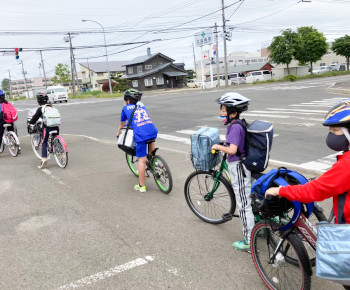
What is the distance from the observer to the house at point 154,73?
59094mm

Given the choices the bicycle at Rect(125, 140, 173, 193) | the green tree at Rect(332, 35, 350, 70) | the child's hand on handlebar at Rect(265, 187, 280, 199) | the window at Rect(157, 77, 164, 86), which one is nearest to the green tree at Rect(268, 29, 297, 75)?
the green tree at Rect(332, 35, 350, 70)

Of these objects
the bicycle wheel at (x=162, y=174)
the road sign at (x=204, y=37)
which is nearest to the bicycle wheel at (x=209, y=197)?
the bicycle wheel at (x=162, y=174)

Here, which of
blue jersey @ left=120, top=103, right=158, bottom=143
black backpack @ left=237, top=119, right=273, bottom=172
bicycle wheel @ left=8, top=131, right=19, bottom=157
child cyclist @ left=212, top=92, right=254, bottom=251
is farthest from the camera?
bicycle wheel @ left=8, top=131, right=19, bottom=157

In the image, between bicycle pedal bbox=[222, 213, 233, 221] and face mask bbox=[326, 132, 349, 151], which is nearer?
face mask bbox=[326, 132, 349, 151]

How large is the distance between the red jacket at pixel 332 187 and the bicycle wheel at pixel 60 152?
579 cm

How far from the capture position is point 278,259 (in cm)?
269

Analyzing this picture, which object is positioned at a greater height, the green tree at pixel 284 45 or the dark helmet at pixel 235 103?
the green tree at pixel 284 45

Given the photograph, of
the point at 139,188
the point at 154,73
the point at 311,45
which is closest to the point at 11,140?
the point at 139,188

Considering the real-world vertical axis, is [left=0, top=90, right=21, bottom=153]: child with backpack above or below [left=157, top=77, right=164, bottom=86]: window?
below

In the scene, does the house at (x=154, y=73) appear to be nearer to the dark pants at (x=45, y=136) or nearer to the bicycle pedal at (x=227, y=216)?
the dark pants at (x=45, y=136)

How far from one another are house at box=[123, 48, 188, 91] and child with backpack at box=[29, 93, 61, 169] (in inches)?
2055

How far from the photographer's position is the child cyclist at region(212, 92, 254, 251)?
10.3 ft

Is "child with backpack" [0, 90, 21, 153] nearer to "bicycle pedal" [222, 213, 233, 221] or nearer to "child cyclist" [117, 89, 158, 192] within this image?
"child cyclist" [117, 89, 158, 192]

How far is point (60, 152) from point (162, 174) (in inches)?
119
